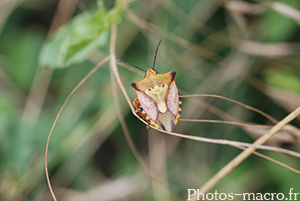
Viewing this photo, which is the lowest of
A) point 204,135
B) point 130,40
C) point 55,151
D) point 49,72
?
point 55,151

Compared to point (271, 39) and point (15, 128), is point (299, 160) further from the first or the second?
point (15, 128)

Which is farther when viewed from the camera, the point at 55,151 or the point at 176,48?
the point at 176,48

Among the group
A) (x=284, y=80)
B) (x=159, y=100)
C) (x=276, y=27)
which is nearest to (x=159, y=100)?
(x=159, y=100)

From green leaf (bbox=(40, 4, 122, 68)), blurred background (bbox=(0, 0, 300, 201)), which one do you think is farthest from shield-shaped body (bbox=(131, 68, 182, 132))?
blurred background (bbox=(0, 0, 300, 201))

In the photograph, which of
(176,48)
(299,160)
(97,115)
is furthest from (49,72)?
(299,160)

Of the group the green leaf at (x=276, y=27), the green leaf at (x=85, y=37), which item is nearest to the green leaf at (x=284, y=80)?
the green leaf at (x=276, y=27)

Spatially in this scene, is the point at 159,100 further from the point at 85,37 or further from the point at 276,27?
the point at 276,27

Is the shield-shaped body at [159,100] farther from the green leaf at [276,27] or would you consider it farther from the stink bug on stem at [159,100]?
the green leaf at [276,27]
